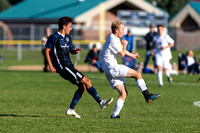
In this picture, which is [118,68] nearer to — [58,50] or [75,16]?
[58,50]

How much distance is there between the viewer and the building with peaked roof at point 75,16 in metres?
46.6

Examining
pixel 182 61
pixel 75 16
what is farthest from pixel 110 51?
pixel 75 16

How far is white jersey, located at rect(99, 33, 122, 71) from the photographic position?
9.10 metres

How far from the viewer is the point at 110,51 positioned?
9.19m

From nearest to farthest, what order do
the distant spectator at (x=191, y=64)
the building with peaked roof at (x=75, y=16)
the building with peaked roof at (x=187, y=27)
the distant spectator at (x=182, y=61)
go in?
the distant spectator at (x=191, y=64)
the distant spectator at (x=182, y=61)
the building with peaked roof at (x=187, y=27)
the building with peaked roof at (x=75, y=16)

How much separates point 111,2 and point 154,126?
39.8 meters

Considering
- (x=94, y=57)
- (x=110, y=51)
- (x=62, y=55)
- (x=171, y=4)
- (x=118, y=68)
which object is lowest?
(x=94, y=57)

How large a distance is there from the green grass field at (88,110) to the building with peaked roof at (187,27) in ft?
90.2

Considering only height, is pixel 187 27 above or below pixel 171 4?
below

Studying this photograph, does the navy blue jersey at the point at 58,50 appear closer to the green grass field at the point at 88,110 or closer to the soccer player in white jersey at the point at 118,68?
the soccer player in white jersey at the point at 118,68

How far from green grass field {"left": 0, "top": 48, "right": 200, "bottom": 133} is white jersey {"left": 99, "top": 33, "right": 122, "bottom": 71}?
1.03 meters

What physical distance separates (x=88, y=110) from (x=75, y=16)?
116 ft

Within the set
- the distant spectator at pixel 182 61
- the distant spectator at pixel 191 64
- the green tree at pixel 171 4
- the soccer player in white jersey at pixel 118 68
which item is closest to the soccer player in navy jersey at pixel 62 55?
the soccer player in white jersey at pixel 118 68

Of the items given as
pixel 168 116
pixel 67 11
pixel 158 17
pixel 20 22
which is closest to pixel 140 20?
pixel 158 17
